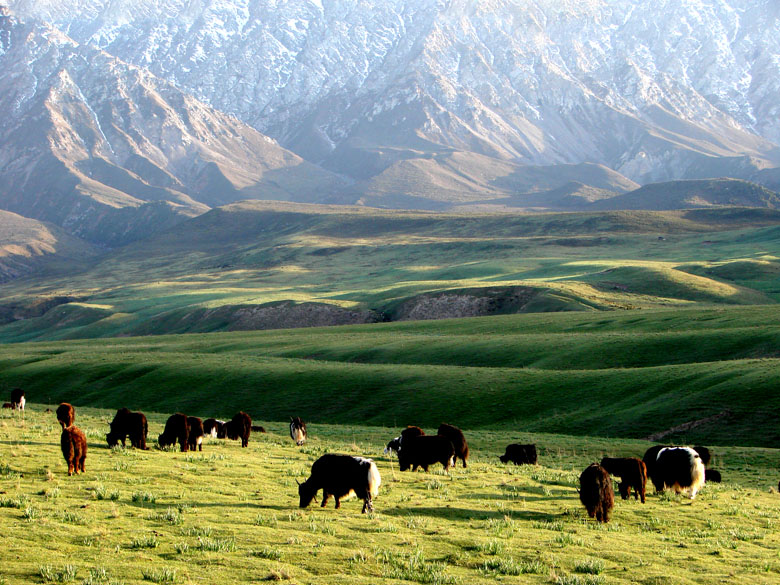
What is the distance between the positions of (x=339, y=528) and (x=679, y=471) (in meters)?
11.7

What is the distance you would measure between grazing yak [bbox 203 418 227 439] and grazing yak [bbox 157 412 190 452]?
8.62 metres

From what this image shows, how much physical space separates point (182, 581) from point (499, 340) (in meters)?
61.3

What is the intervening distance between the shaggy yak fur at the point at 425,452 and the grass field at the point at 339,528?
0.58 m

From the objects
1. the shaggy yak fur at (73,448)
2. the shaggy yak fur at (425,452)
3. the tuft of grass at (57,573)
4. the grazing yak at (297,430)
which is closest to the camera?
the tuft of grass at (57,573)

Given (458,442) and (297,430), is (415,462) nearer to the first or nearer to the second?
(458,442)

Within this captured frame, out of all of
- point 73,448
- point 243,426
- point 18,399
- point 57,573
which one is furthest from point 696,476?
point 18,399

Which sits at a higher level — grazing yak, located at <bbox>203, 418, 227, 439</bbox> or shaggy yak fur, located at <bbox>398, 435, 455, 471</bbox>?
grazing yak, located at <bbox>203, 418, 227, 439</bbox>

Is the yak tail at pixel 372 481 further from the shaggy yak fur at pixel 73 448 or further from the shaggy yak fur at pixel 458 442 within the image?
the shaggy yak fur at pixel 458 442

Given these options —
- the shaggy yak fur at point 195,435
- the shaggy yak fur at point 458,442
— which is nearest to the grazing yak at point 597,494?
the shaggy yak fur at point 458,442

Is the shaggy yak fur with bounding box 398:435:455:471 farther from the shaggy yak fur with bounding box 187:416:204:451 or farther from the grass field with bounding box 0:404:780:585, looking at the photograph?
the shaggy yak fur with bounding box 187:416:204:451

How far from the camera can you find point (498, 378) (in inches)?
2191

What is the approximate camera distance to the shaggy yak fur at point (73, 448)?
21.2m

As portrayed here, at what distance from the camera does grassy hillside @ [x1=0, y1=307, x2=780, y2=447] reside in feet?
148

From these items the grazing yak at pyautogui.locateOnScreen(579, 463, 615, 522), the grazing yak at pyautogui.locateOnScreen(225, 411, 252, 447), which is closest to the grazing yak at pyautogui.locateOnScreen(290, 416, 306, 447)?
the grazing yak at pyautogui.locateOnScreen(225, 411, 252, 447)
